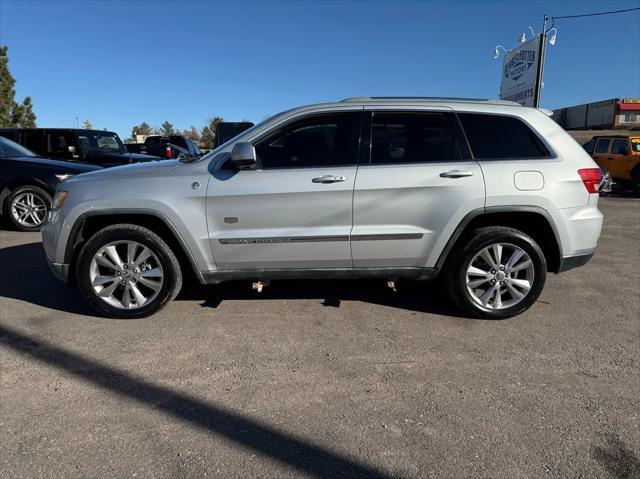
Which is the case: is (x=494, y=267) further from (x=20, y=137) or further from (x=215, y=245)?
(x=20, y=137)

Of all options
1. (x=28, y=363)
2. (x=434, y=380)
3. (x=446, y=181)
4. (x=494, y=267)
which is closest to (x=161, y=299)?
(x=28, y=363)

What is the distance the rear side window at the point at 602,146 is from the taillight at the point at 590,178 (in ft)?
47.1

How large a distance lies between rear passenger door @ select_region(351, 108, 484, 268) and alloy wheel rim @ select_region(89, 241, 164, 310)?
69.7 inches

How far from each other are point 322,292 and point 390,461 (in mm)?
2587

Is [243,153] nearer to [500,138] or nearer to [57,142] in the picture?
[500,138]

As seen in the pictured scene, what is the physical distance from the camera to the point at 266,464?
2312mm

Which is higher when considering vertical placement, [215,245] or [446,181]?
[446,181]

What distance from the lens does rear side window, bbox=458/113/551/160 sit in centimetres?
401

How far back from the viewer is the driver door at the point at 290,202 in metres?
3.88

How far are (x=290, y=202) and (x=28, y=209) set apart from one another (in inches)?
250

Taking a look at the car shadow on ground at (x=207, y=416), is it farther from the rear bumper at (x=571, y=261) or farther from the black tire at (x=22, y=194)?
the black tire at (x=22, y=194)

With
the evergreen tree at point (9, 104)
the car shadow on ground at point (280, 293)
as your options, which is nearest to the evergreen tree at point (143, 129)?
the evergreen tree at point (9, 104)

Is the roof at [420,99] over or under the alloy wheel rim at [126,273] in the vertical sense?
over

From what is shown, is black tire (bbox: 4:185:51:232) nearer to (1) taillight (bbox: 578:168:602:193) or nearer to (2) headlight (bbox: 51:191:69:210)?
(2) headlight (bbox: 51:191:69:210)
